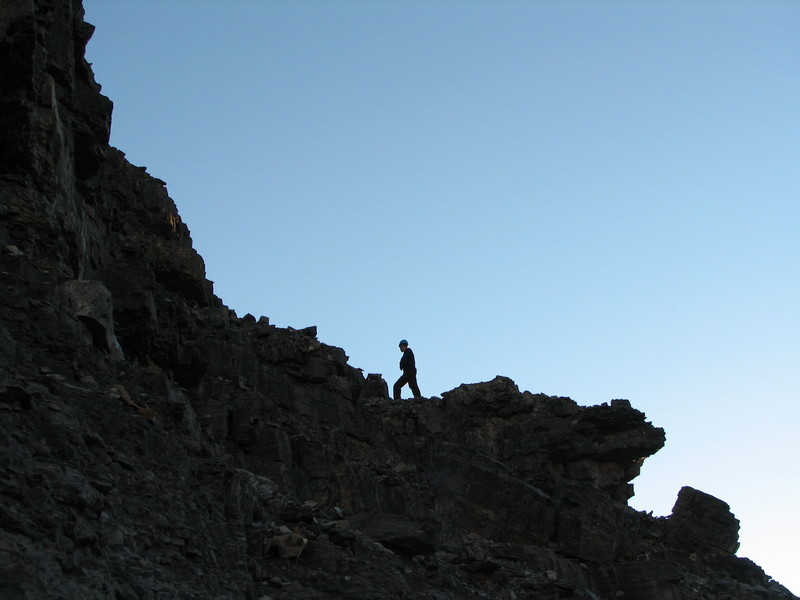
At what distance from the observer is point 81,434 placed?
538 inches

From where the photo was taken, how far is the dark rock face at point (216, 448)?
13.0 m

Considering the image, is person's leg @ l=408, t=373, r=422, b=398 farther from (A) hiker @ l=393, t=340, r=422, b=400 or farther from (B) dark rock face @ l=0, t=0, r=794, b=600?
(B) dark rock face @ l=0, t=0, r=794, b=600

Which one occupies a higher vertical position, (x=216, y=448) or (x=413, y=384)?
(x=413, y=384)

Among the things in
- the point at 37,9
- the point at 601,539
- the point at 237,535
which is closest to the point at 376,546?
the point at 237,535

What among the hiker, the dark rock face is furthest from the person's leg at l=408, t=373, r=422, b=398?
the dark rock face

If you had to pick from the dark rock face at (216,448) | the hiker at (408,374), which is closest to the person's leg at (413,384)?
the hiker at (408,374)

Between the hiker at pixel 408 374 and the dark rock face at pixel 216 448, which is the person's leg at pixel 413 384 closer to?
the hiker at pixel 408 374

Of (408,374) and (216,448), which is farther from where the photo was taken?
(408,374)

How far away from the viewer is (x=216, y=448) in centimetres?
2080

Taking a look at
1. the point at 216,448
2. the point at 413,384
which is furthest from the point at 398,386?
the point at 216,448

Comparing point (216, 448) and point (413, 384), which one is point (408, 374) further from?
point (216, 448)

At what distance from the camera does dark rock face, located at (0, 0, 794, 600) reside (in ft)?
42.5

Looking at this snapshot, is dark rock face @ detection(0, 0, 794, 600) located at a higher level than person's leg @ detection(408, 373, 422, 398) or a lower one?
lower

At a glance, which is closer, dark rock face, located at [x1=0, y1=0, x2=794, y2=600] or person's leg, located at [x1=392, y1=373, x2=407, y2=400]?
dark rock face, located at [x1=0, y1=0, x2=794, y2=600]
